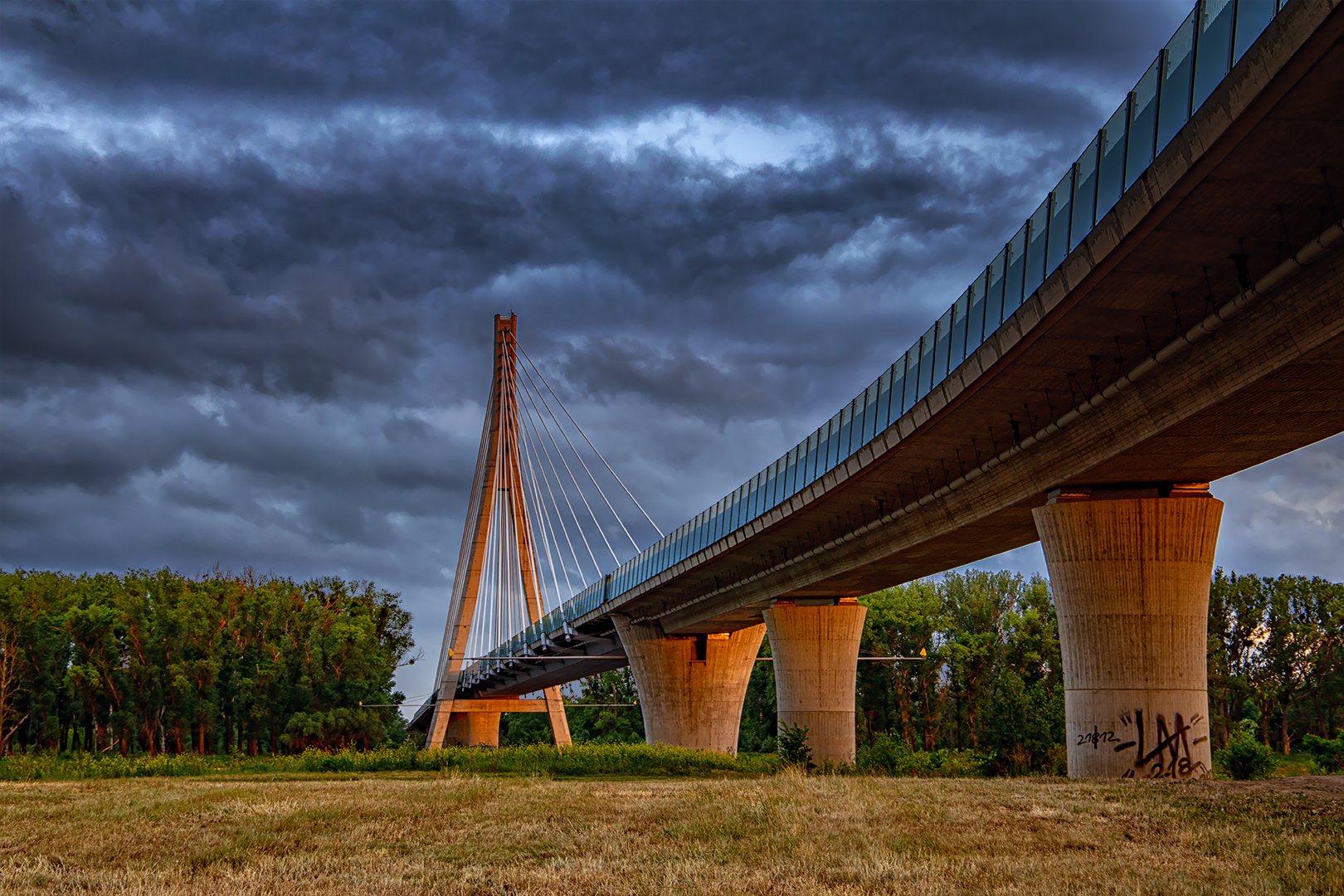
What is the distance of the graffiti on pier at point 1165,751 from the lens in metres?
25.6

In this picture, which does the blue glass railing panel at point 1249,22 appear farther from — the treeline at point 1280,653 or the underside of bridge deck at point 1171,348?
the treeline at point 1280,653

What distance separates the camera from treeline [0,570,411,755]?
78938 millimetres

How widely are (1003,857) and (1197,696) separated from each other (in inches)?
553

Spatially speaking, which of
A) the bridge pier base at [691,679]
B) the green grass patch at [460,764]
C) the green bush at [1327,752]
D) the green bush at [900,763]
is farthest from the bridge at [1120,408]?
the bridge pier base at [691,679]

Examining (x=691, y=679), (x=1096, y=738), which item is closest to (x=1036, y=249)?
(x=1096, y=738)

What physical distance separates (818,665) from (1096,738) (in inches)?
833

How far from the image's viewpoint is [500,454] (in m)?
73.9

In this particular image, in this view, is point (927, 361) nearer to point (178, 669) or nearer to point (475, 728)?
point (178, 669)

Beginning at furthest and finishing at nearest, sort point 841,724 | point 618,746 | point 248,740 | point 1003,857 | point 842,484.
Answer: point 248,740, point 841,724, point 618,746, point 842,484, point 1003,857

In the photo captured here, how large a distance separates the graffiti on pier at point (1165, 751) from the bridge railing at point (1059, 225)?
889 centimetres

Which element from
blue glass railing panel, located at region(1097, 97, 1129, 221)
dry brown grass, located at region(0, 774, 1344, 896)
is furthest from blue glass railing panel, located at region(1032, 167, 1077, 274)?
dry brown grass, located at region(0, 774, 1344, 896)

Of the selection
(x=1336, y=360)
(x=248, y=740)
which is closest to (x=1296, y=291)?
(x=1336, y=360)

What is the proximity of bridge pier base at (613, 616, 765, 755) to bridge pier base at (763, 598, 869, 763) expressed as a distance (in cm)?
1447

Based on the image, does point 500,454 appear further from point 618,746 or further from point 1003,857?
point 1003,857
